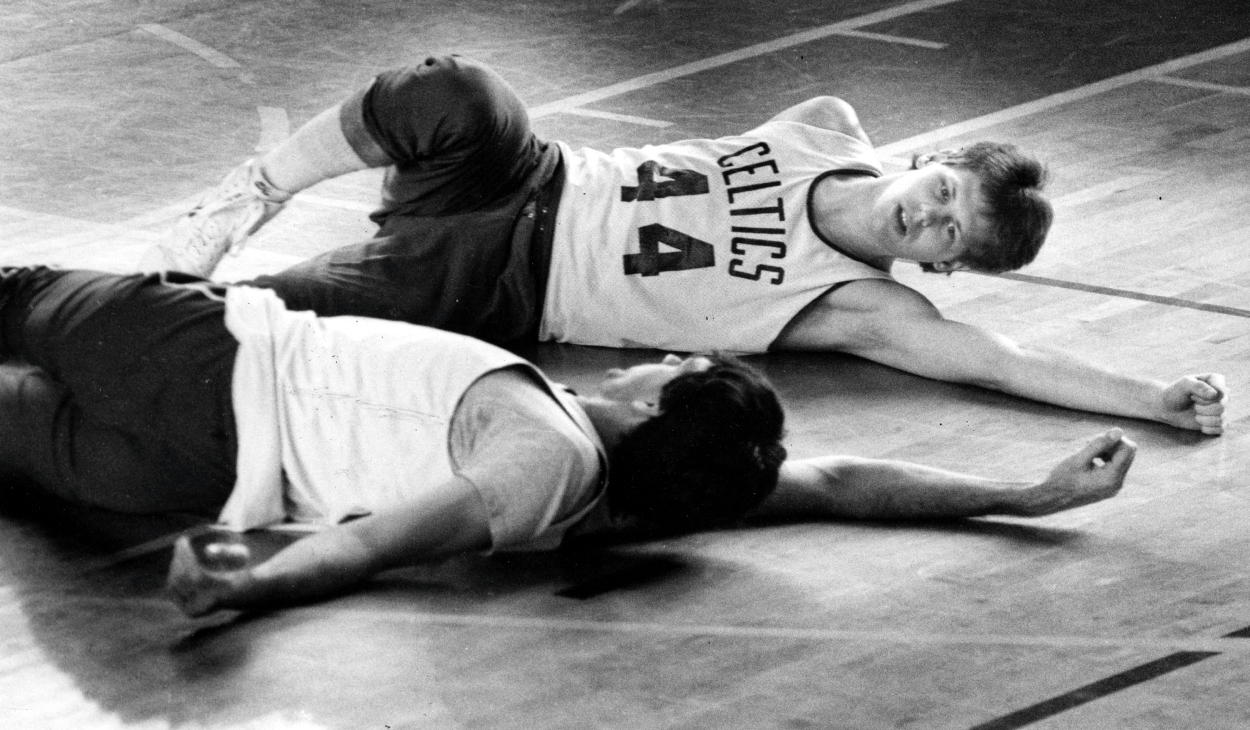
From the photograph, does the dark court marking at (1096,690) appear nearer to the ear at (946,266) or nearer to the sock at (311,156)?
the ear at (946,266)

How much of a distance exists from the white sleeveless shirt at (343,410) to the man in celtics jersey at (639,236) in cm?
90

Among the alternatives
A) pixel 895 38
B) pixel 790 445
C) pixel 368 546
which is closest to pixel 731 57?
pixel 895 38

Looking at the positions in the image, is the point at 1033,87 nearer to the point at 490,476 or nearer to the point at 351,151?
the point at 351,151

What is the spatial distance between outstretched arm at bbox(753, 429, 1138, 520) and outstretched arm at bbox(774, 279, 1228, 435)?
500 millimetres

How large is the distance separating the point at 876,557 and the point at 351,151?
160cm

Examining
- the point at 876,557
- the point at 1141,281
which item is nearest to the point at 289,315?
the point at 876,557

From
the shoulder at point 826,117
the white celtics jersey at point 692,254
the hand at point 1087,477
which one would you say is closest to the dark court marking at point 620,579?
the hand at point 1087,477

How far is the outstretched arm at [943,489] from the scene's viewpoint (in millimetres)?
3389

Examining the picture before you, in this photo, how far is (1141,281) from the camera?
15.3 ft

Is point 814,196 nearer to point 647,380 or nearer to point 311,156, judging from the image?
point 311,156

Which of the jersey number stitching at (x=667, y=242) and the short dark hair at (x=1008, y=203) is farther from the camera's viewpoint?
the jersey number stitching at (x=667, y=242)

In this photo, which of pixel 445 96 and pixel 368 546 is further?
pixel 445 96

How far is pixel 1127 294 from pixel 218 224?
2.23 m

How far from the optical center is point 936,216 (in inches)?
159
